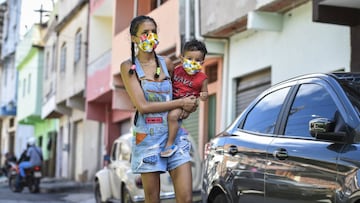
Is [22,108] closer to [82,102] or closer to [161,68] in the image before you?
[82,102]

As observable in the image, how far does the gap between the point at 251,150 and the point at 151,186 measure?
123 centimetres

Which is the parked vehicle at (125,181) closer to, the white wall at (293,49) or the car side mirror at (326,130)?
the white wall at (293,49)

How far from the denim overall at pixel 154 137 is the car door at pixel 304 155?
771 millimetres

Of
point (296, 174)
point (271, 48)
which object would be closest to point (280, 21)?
point (271, 48)

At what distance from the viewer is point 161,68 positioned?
4.77 metres

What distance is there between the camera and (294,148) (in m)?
4.88

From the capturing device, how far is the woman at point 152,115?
459 cm

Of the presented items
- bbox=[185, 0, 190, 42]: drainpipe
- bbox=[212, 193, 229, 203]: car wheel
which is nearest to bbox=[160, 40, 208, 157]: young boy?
bbox=[212, 193, 229, 203]: car wheel

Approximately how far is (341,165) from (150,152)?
50.3 inches

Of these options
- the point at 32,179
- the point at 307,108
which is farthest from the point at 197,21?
the point at 32,179

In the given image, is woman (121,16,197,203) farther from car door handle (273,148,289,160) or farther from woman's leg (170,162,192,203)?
car door handle (273,148,289,160)

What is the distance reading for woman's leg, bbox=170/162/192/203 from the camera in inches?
179

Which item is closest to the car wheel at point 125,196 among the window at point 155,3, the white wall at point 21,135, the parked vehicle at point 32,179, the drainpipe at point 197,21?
the drainpipe at point 197,21

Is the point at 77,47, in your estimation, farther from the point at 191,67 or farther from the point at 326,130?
the point at 326,130
